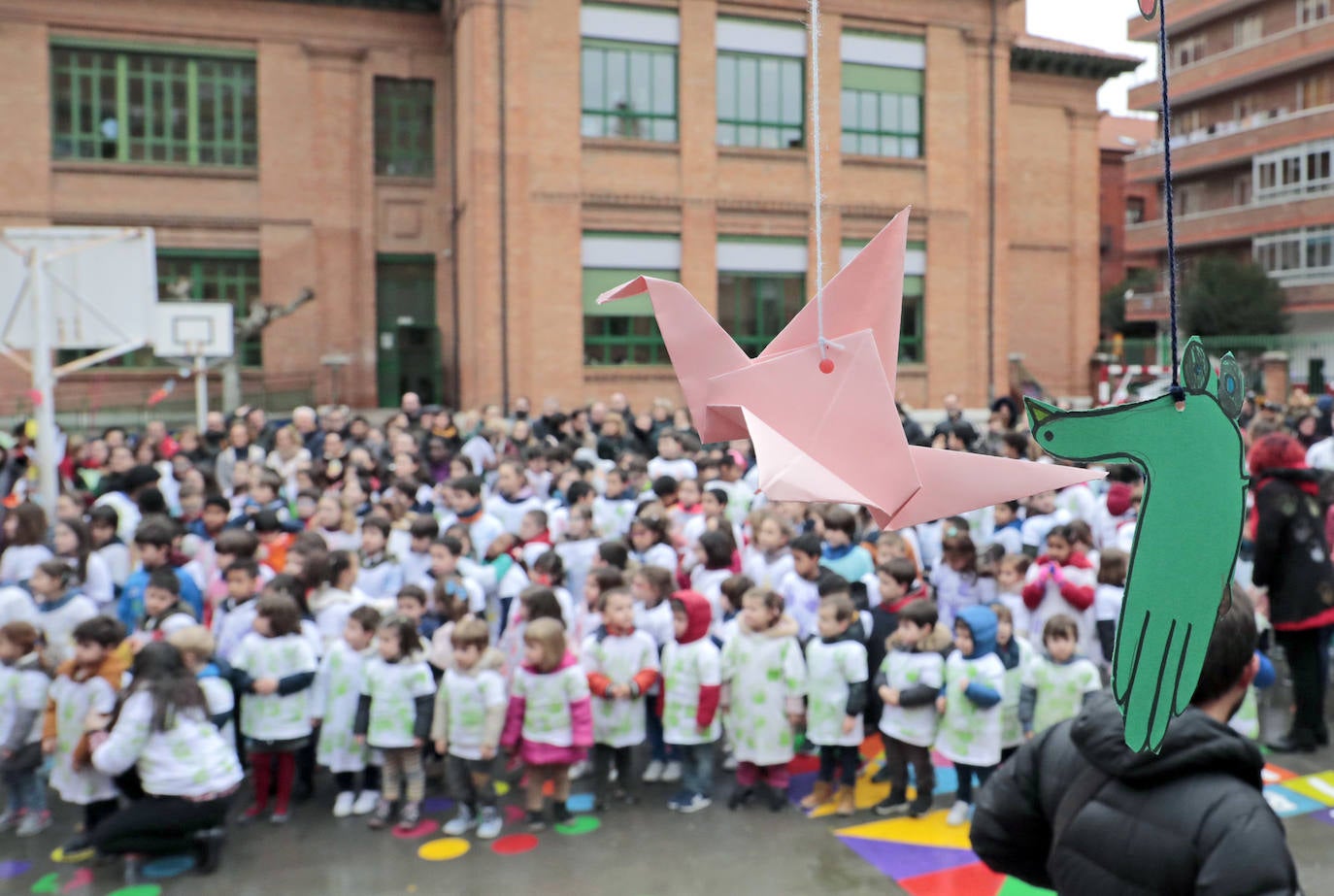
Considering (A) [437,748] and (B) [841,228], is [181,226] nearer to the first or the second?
(B) [841,228]

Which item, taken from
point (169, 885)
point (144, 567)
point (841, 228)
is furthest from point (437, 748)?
point (841, 228)

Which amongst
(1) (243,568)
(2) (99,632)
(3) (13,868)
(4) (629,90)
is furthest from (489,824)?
(4) (629,90)

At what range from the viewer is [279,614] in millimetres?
6145

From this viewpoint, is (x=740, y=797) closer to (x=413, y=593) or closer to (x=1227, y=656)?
(x=413, y=593)

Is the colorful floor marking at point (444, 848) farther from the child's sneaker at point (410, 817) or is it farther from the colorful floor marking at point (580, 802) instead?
the colorful floor marking at point (580, 802)

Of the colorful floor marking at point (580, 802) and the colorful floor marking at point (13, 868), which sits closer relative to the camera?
the colorful floor marking at point (13, 868)

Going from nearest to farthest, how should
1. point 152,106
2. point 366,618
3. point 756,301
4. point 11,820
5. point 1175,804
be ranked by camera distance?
point 1175,804 < point 11,820 < point 366,618 < point 756,301 < point 152,106

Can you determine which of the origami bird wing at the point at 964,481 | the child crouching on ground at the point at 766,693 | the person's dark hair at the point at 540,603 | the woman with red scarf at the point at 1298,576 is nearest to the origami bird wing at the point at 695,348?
the origami bird wing at the point at 964,481

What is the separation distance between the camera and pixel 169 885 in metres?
5.42

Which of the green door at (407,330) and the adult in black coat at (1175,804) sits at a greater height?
the green door at (407,330)

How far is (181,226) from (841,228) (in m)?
14.2

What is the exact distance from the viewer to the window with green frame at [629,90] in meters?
19.0

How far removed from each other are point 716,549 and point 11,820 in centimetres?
462

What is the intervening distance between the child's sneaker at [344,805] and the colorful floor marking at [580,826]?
4.35ft
